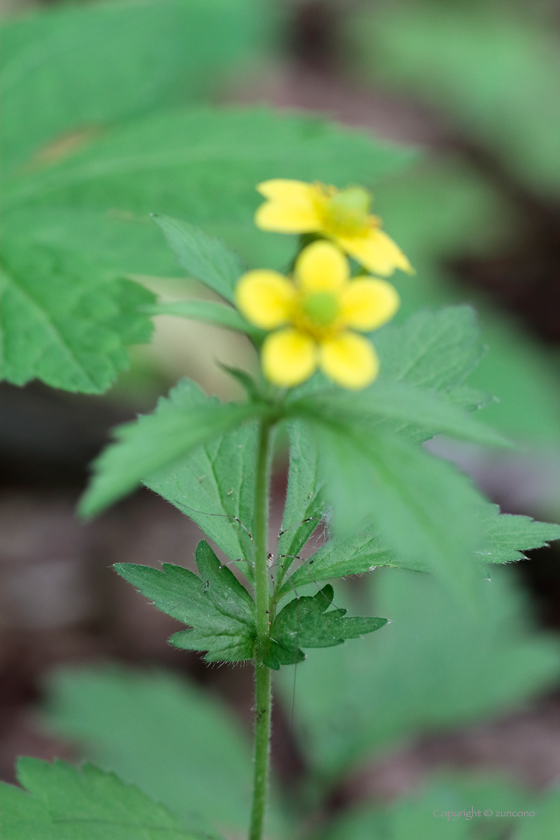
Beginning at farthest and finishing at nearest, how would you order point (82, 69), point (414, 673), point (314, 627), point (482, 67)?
1. point (482, 67)
2. point (414, 673)
3. point (82, 69)
4. point (314, 627)

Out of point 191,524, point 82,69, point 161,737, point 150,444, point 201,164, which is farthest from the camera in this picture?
point 191,524

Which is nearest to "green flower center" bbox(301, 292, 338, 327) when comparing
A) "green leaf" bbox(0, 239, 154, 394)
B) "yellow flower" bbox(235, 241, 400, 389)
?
"yellow flower" bbox(235, 241, 400, 389)

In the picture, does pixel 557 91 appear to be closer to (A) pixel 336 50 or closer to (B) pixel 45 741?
Answer: (A) pixel 336 50

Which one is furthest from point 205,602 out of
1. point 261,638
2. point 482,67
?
point 482,67

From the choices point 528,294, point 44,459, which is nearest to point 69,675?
point 44,459

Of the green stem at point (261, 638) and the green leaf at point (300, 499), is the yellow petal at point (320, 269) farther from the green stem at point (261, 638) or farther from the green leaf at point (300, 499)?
the green leaf at point (300, 499)

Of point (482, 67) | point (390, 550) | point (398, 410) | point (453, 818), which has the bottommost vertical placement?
point (453, 818)

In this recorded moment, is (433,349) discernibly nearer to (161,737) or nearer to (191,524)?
(161,737)

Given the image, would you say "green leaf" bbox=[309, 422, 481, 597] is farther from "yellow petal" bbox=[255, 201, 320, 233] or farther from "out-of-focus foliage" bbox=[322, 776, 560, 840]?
"out-of-focus foliage" bbox=[322, 776, 560, 840]
